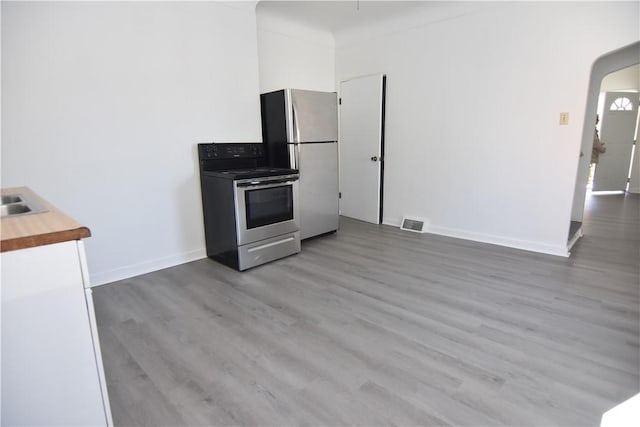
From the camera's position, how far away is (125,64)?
278 cm

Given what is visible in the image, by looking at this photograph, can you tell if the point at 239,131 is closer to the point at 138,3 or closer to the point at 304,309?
the point at 138,3

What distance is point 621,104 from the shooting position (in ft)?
21.8

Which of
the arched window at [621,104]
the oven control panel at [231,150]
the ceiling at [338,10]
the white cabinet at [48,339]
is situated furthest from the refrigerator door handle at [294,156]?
the arched window at [621,104]

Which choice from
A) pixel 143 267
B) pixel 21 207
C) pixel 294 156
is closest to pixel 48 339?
pixel 21 207

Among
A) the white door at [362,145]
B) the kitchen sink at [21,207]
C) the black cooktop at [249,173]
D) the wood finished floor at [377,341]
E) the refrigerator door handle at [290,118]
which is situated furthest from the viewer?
the white door at [362,145]

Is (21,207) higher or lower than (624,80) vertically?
lower

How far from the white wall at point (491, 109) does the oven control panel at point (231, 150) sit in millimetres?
1824

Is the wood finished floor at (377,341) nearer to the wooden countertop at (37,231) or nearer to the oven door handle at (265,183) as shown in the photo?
the oven door handle at (265,183)

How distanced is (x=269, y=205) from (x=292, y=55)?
238 centimetres

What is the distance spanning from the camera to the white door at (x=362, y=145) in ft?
15.0

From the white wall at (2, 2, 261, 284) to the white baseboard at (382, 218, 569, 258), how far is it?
2.61 metres

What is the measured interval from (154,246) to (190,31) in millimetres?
1991

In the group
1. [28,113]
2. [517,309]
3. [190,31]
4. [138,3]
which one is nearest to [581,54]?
[517,309]

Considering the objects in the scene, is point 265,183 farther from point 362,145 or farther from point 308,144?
point 362,145
